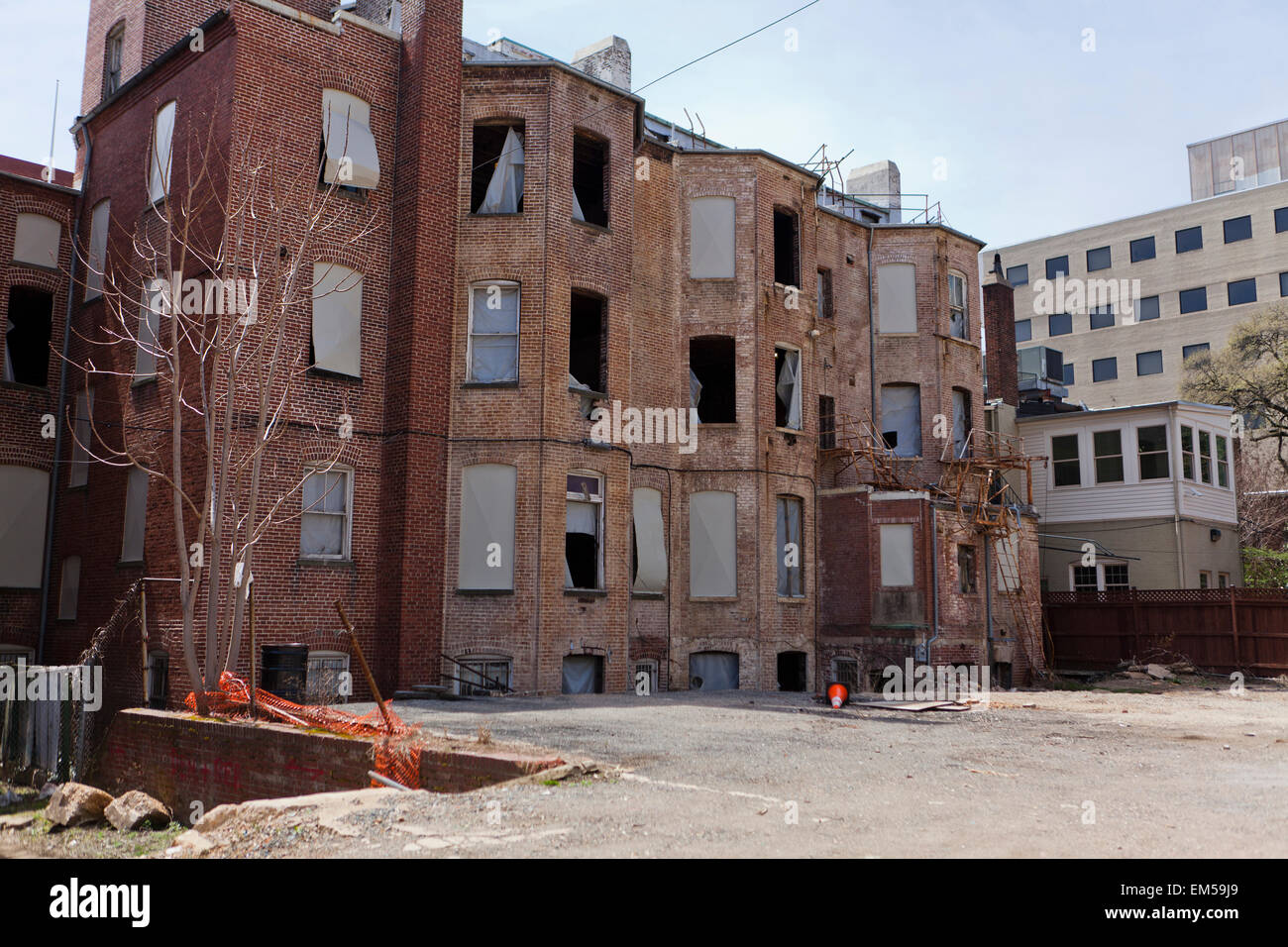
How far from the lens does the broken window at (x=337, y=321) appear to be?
20.2 m

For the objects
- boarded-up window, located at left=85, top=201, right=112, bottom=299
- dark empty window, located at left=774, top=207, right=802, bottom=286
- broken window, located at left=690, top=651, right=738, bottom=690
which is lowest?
broken window, located at left=690, top=651, right=738, bottom=690

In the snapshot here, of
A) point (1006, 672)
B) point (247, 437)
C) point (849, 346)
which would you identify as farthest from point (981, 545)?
point (247, 437)

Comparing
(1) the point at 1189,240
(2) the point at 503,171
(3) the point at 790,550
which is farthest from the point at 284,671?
(1) the point at 1189,240

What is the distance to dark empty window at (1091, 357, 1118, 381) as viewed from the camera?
62.9 m

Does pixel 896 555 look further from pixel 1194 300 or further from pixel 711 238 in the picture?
pixel 1194 300

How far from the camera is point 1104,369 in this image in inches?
2491

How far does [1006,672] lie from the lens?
27312mm

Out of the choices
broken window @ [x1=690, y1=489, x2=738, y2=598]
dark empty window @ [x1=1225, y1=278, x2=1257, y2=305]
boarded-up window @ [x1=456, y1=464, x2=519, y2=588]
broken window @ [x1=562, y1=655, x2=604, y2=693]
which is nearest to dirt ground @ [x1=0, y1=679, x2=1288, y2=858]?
boarded-up window @ [x1=456, y1=464, x2=519, y2=588]

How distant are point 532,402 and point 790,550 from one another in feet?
26.5

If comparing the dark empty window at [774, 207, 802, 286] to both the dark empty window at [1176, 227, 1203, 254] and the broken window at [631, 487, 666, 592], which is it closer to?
the broken window at [631, 487, 666, 592]

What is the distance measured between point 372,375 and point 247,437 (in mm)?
2981

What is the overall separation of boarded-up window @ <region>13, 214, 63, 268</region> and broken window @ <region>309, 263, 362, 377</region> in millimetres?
8188

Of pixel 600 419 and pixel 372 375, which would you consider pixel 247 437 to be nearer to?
pixel 372 375

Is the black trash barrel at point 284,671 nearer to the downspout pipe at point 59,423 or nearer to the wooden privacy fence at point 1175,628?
the downspout pipe at point 59,423
